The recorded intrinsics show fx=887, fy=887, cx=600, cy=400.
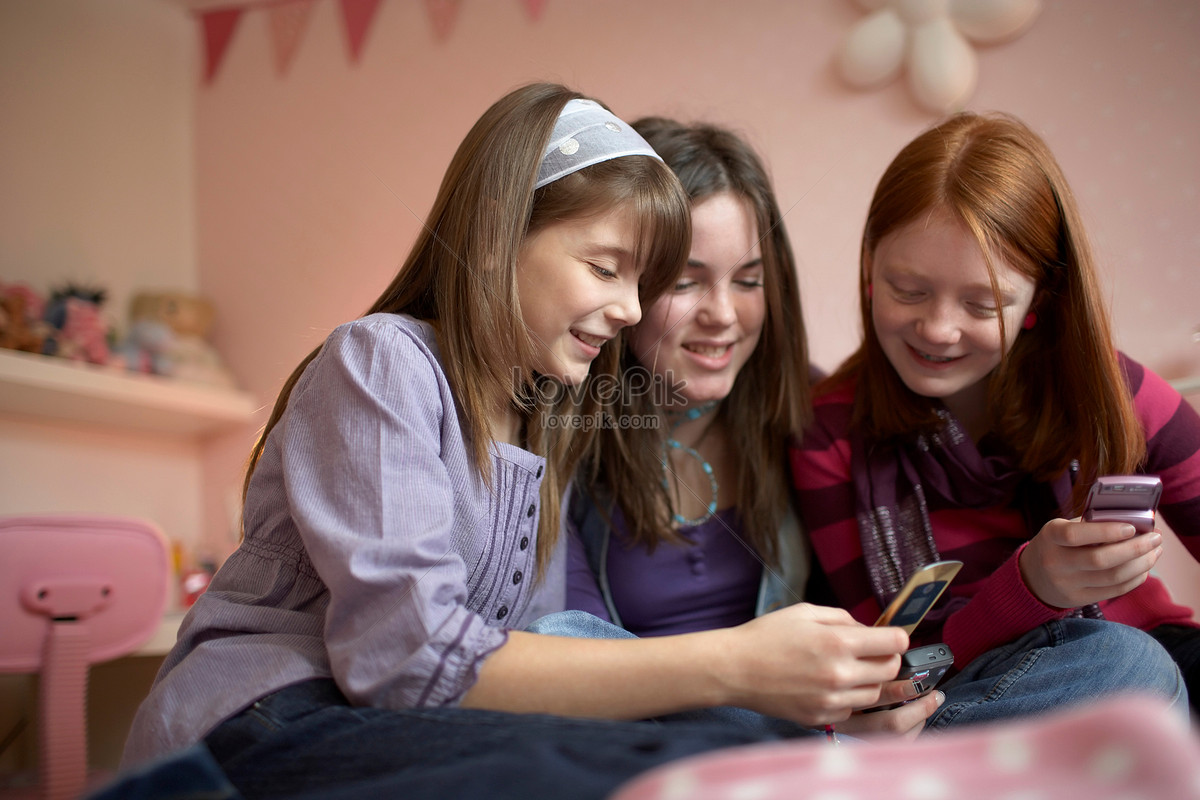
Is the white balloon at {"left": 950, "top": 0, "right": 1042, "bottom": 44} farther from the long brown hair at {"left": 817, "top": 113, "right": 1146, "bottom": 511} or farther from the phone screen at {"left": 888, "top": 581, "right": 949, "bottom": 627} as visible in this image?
A: the phone screen at {"left": 888, "top": 581, "right": 949, "bottom": 627}

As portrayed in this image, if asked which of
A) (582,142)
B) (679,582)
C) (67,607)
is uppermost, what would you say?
(582,142)

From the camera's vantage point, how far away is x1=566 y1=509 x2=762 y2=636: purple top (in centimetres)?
129

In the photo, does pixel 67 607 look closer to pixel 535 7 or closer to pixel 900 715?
pixel 900 715

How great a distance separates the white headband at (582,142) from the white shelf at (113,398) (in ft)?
4.55

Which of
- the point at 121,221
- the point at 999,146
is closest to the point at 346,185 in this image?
the point at 121,221

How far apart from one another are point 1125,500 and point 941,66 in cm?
127

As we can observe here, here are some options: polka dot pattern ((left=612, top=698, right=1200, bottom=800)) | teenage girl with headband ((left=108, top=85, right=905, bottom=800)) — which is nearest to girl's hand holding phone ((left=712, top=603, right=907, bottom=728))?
teenage girl with headband ((left=108, top=85, right=905, bottom=800))

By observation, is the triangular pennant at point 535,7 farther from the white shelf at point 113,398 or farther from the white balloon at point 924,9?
the white shelf at point 113,398

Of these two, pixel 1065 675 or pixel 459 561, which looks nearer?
pixel 459 561

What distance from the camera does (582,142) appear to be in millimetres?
1064

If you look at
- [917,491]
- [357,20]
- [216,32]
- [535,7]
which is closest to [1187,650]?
[917,491]

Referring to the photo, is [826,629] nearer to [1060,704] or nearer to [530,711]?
[530,711]

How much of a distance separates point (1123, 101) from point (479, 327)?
1554 millimetres

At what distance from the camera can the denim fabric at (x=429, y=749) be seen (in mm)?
531
